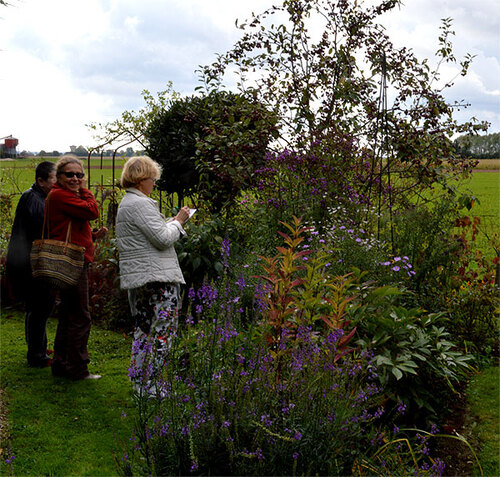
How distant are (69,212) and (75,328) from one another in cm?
96

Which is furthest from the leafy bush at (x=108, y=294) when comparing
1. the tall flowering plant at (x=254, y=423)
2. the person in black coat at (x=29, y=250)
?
the tall flowering plant at (x=254, y=423)

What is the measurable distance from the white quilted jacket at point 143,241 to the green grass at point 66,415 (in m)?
0.91

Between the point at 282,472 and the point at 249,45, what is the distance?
578 cm

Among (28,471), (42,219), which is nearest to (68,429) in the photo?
(28,471)

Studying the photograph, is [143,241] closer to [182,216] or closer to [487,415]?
[182,216]

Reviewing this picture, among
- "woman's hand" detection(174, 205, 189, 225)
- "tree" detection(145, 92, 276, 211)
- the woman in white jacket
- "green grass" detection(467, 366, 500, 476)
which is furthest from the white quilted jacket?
"tree" detection(145, 92, 276, 211)

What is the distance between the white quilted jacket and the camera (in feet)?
12.0

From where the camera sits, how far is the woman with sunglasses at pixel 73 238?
13.2ft

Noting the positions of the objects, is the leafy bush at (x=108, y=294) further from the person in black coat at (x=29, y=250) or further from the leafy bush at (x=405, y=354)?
the leafy bush at (x=405, y=354)

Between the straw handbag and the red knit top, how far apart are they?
0.05 meters

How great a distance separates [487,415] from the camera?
388cm

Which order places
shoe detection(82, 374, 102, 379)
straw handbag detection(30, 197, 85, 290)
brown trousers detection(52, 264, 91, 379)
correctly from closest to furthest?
straw handbag detection(30, 197, 85, 290) → brown trousers detection(52, 264, 91, 379) → shoe detection(82, 374, 102, 379)

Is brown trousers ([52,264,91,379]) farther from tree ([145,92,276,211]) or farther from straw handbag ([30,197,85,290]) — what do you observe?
tree ([145,92,276,211])

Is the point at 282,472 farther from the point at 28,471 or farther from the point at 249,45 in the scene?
the point at 249,45
